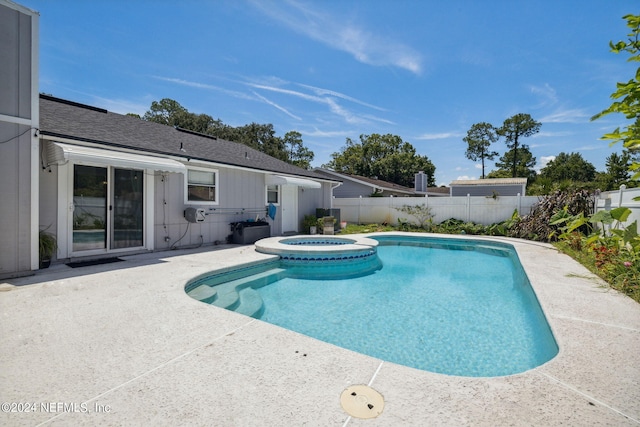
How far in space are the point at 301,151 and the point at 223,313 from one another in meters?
48.4

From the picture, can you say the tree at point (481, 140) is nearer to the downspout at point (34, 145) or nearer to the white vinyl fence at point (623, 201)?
the white vinyl fence at point (623, 201)

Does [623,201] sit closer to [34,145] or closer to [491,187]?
[34,145]

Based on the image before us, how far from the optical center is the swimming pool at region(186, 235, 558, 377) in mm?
4273

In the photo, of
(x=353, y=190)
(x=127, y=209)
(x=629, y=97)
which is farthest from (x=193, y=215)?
(x=353, y=190)

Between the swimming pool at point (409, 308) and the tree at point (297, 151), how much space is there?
1642 inches

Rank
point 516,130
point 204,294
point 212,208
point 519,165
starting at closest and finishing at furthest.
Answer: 1. point 204,294
2. point 212,208
3. point 516,130
4. point 519,165

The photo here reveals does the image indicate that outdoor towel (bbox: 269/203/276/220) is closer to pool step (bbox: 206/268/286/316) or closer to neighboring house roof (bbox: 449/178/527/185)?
pool step (bbox: 206/268/286/316)

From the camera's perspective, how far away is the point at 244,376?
276cm

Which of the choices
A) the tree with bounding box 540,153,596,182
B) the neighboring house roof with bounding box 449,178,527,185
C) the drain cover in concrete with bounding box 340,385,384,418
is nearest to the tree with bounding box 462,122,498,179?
the tree with bounding box 540,153,596,182

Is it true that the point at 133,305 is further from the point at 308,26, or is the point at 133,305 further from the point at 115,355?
the point at 308,26

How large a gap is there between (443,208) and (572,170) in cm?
4832

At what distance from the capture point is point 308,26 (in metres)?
11.6

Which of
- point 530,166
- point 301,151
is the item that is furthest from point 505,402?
point 530,166

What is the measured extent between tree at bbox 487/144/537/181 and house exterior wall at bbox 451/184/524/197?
2130 centimetres
